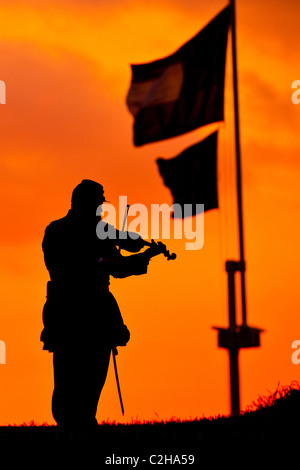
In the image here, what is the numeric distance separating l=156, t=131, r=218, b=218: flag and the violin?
3032 millimetres

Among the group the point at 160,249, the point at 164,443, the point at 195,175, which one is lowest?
the point at 164,443

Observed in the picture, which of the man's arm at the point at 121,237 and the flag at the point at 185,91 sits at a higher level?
the flag at the point at 185,91

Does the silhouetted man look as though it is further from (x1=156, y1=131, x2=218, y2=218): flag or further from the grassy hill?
(x1=156, y1=131, x2=218, y2=218): flag

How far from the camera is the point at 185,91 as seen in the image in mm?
14000

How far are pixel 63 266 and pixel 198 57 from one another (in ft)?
17.1

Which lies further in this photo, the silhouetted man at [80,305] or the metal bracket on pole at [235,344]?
the metal bracket on pole at [235,344]

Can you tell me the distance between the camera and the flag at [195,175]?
1314cm

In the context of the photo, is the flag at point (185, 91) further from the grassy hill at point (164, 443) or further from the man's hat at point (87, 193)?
the grassy hill at point (164, 443)

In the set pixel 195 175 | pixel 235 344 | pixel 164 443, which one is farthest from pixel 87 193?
pixel 195 175

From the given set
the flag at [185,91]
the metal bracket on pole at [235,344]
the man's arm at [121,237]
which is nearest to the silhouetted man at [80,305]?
the man's arm at [121,237]

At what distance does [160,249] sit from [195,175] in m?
→ 3.42

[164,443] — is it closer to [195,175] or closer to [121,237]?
[121,237]

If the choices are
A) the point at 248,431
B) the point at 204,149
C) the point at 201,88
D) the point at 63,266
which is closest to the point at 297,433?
the point at 248,431

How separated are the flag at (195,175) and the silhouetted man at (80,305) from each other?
313cm
